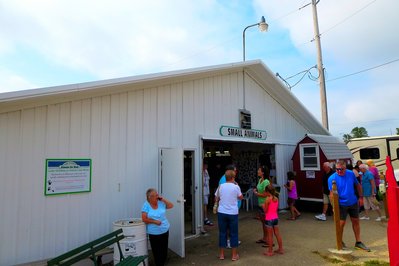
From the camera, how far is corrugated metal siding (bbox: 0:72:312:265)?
482cm

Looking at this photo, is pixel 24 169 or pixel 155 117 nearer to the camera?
pixel 24 169

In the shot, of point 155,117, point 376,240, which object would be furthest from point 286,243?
point 155,117

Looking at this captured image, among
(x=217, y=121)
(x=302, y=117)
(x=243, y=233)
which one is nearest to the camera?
(x=243, y=233)

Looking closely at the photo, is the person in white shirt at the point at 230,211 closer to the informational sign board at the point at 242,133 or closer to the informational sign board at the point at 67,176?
the informational sign board at the point at 67,176

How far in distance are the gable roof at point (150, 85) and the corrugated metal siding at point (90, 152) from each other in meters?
0.16

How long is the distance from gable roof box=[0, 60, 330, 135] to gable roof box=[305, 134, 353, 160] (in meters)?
1.25

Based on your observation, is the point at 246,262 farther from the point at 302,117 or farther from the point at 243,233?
the point at 302,117

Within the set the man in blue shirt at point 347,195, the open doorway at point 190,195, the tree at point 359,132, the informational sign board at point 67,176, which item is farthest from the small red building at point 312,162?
the tree at point 359,132

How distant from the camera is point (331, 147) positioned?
11.2m

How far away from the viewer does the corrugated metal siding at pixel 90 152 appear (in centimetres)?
482

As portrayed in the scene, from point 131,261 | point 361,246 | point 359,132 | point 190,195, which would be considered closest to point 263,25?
point 190,195

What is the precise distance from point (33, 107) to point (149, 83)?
2461 millimetres

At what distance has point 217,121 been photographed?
8.57m

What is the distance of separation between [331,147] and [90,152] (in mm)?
8926
